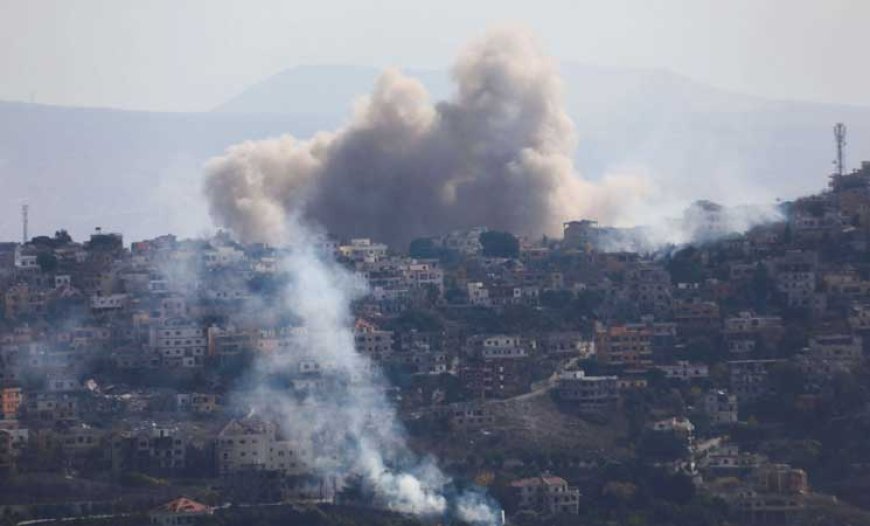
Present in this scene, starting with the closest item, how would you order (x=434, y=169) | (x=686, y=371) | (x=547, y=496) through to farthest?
1. (x=547, y=496)
2. (x=686, y=371)
3. (x=434, y=169)

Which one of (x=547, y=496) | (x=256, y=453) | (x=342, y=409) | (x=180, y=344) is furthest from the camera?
(x=180, y=344)

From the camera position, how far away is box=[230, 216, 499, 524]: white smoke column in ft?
144

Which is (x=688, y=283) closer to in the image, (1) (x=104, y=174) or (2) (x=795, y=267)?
(2) (x=795, y=267)

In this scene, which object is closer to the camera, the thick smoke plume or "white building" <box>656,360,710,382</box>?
"white building" <box>656,360,710,382</box>

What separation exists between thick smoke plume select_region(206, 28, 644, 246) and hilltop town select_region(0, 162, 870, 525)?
2491 mm

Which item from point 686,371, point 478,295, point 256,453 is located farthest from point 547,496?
point 478,295

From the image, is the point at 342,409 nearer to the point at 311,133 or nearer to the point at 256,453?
the point at 256,453

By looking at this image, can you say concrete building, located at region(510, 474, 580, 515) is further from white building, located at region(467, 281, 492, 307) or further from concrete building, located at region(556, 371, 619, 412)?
white building, located at region(467, 281, 492, 307)

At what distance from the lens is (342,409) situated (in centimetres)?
4738

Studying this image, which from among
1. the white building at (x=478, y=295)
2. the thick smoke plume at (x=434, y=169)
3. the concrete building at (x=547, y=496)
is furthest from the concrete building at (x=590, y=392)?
the thick smoke plume at (x=434, y=169)

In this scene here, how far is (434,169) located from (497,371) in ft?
48.1

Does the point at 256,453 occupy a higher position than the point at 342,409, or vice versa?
the point at 342,409

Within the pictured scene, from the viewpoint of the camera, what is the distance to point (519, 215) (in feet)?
208

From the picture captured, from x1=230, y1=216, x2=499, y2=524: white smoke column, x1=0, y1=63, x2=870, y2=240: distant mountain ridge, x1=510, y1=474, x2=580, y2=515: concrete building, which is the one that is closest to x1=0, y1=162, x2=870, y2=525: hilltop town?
x1=510, y1=474, x2=580, y2=515: concrete building
